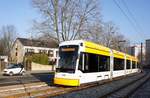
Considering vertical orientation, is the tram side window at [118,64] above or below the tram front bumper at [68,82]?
above

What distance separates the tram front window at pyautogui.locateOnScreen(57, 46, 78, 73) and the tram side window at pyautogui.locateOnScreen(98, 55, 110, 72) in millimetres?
3779

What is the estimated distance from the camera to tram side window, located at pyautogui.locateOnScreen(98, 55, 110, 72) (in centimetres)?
2281

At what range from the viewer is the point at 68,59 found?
1947 cm

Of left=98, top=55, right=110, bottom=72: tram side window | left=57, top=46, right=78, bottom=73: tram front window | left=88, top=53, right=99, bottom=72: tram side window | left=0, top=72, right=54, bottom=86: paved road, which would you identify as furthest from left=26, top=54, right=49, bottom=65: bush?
left=57, top=46, right=78, bottom=73: tram front window

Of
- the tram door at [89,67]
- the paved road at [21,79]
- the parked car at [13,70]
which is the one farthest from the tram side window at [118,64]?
the parked car at [13,70]

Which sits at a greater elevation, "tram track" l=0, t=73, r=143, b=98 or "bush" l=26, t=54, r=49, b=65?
"bush" l=26, t=54, r=49, b=65

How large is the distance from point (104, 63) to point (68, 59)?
5328 mm

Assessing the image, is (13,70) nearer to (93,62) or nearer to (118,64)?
(118,64)

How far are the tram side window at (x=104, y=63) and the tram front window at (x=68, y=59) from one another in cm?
378

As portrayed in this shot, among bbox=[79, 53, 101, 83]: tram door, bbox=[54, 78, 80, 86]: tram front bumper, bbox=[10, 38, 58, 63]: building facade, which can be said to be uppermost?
bbox=[10, 38, 58, 63]: building facade

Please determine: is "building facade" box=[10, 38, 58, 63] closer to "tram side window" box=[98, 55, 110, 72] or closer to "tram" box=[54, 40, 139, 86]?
"tram side window" box=[98, 55, 110, 72]

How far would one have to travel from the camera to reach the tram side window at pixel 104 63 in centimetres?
2281

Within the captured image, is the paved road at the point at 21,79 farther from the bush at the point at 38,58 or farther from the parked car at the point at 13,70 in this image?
the bush at the point at 38,58

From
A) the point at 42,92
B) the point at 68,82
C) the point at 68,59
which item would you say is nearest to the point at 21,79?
the point at 68,59
